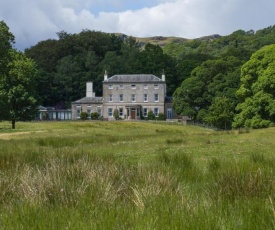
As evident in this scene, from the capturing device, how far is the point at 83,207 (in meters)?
5.61

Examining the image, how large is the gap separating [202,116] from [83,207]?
2435 inches

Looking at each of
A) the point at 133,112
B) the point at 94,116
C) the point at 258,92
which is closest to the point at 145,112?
the point at 133,112

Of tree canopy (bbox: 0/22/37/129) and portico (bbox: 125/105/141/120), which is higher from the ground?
tree canopy (bbox: 0/22/37/129)

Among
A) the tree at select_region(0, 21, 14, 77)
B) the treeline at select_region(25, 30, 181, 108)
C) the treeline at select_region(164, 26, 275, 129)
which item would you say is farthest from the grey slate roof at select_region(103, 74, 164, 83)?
the tree at select_region(0, 21, 14, 77)

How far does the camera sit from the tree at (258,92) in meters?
42.4

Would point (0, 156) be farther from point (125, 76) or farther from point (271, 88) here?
point (125, 76)

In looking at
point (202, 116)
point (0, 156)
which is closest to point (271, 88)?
point (202, 116)

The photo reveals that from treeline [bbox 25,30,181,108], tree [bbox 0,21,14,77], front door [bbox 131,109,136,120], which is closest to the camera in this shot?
tree [bbox 0,21,14,77]

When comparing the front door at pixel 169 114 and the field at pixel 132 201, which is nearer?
the field at pixel 132 201

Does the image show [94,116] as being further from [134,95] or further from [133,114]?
[134,95]

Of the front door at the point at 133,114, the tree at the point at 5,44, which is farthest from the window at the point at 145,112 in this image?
the tree at the point at 5,44

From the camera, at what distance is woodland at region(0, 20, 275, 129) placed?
44.8 m

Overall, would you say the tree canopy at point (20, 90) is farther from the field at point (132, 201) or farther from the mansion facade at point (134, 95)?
the field at point (132, 201)

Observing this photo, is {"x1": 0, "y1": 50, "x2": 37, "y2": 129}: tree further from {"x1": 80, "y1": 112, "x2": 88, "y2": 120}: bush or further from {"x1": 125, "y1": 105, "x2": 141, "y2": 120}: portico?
{"x1": 125, "y1": 105, "x2": 141, "y2": 120}: portico
